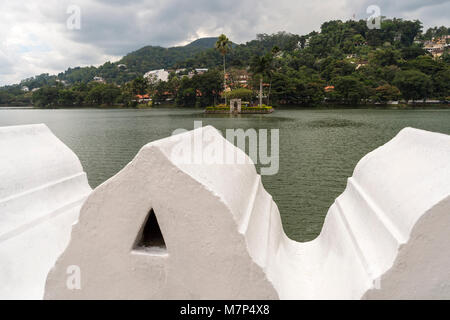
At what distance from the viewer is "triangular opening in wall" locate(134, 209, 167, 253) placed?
103 inches

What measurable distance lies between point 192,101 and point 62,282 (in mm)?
64388

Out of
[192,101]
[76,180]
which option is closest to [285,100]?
[192,101]

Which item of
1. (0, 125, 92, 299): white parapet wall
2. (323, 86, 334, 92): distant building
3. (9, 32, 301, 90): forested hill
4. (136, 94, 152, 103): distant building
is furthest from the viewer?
(9, 32, 301, 90): forested hill

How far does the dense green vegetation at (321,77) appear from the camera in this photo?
53.5m

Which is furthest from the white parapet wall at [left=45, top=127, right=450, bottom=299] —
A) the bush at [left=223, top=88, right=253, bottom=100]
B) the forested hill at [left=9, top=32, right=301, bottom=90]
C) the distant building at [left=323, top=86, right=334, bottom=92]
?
the forested hill at [left=9, top=32, right=301, bottom=90]

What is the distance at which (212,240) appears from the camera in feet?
7.94

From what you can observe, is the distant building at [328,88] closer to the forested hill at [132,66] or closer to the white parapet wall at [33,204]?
the white parapet wall at [33,204]

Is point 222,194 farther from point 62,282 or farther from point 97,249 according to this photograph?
point 62,282

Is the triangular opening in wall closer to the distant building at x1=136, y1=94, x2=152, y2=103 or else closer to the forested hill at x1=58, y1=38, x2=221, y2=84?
the distant building at x1=136, y1=94, x2=152, y2=103

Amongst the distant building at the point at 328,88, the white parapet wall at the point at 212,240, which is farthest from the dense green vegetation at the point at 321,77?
the white parapet wall at the point at 212,240

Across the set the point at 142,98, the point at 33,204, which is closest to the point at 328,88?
the point at 142,98

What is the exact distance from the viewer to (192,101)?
65.6m

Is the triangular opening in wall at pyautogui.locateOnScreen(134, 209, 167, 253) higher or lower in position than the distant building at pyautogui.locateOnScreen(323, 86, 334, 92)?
lower
